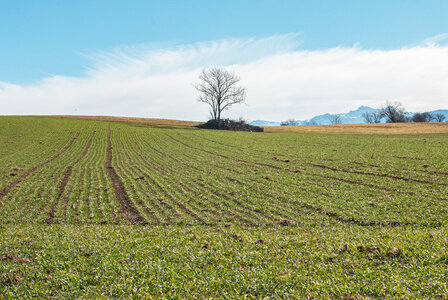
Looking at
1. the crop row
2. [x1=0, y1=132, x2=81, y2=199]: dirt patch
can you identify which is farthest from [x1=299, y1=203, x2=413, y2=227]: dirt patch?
[x1=0, y1=132, x2=81, y2=199]: dirt patch

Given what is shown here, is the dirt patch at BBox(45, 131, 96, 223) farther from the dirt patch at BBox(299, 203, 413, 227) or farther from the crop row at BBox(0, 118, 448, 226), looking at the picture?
the dirt patch at BBox(299, 203, 413, 227)

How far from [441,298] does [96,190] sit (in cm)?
2307

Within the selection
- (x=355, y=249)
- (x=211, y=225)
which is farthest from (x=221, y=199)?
(x=355, y=249)

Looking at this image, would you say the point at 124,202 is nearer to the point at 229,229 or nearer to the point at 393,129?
the point at 229,229

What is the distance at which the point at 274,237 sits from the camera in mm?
12641

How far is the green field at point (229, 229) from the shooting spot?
8.73 metres

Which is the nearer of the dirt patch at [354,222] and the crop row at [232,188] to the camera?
the dirt patch at [354,222]

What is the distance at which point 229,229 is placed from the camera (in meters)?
14.5

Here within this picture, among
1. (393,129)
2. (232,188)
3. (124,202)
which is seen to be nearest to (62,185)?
(124,202)

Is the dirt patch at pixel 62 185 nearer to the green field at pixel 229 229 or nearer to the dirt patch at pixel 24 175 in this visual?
the green field at pixel 229 229

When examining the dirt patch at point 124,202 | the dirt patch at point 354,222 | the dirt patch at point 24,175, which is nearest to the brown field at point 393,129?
the dirt patch at point 24,175

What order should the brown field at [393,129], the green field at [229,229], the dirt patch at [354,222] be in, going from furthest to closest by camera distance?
1. the brown field at [393,129]
2. the dirt patch at [354,222]
3. the green field at [229,229]

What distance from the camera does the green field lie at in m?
8.73

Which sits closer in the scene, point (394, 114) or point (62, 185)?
point (62, 185)
